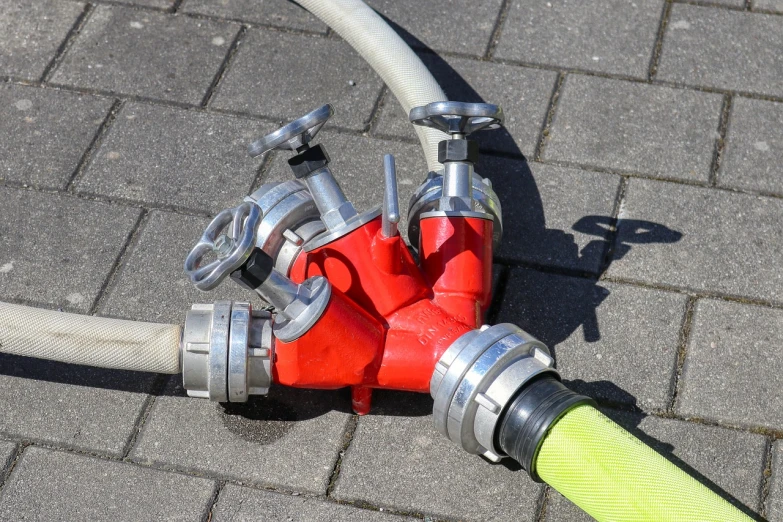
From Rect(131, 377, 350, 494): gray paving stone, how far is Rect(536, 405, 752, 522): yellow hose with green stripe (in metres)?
0.60

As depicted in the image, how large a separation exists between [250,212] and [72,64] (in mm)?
1658

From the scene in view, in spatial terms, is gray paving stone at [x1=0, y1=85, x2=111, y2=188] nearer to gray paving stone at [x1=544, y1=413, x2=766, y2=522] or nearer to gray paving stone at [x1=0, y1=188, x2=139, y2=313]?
gray paving stone at [x1=0, y1=188, x2=139, y2=313]

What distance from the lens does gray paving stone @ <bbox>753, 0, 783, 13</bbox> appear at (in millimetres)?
3574

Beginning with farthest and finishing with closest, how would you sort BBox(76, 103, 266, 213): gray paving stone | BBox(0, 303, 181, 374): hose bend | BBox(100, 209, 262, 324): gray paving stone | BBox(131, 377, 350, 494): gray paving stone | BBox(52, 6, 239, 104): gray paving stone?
BBox(52, 6, 239, 104): gray paving stone < BBox(76, 103, 266, 213): gray paving stone < BBox(100, 209, 262, 324): gray paving stone < BBox(131, 377, 350, 494): gray paving stone < BBox(0, 303, 181, 374): hose bend

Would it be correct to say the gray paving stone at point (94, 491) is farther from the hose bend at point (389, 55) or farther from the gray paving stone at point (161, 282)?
the hose bend at point (389, 55)

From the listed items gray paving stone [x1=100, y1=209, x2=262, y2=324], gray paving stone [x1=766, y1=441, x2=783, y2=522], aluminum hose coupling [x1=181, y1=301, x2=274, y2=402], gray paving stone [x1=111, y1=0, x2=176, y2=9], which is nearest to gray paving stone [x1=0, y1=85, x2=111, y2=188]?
gray paving stone [x1=100, y1=209, x2=262, y2=324]

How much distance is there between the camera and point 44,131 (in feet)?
10.5

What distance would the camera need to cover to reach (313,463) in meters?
2.41

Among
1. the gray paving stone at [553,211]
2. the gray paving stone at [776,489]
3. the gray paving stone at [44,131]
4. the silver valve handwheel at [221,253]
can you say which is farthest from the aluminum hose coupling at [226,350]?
the gray paving stone at [776,489]

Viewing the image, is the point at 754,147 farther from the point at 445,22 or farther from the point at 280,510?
the point at 280,510

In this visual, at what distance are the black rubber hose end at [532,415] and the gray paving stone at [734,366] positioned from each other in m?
0.52

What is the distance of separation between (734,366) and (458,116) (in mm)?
1034

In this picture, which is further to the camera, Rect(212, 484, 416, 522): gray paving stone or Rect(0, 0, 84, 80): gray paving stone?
Rect(0, 0, 84, 80): gray paving stone

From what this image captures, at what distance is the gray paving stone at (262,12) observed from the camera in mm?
3538
